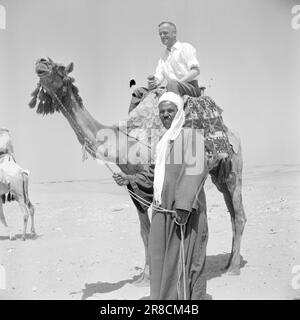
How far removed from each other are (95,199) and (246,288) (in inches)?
240

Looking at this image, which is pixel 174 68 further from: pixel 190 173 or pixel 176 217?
pixel 176 217

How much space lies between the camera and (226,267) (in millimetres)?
7023

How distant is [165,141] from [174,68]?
68.9 inches

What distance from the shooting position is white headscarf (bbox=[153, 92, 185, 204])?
4621mm

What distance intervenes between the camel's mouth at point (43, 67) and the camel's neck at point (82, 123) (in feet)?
1.17

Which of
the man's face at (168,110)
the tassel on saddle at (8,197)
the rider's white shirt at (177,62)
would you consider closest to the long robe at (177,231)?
the man's face at (168,110)

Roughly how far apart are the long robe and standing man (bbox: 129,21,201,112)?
152 cm

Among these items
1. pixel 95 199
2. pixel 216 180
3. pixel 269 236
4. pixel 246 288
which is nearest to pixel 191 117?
pixel 216 180

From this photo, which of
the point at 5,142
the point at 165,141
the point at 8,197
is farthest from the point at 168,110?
the point at 8,197

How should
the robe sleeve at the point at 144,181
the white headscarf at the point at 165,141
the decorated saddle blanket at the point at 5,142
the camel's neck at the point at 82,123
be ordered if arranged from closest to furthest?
the white headscarf at the point at 165,141, the robe sleeve at the point at 144,181, the camel's neck at the point at 82,123, the decorated saddle blanket at the point at 5,142

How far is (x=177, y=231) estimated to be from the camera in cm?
463

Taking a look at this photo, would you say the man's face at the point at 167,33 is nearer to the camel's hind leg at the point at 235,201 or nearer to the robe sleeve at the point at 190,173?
the camel's hind leg at the point at 235,201

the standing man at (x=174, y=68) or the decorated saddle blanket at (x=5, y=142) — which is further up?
the standing man at (x=174, y=68)

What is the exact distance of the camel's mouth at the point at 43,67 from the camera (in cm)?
577
